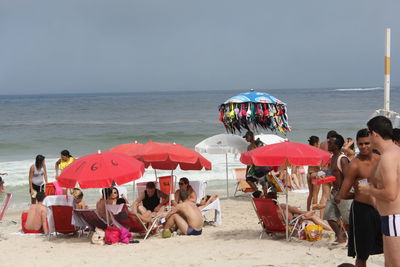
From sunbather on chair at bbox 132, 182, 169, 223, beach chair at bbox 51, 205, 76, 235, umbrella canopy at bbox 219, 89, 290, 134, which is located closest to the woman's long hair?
beach chair at bbox 51, 205, 76, 235

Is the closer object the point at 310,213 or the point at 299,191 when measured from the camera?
the point at 310,213

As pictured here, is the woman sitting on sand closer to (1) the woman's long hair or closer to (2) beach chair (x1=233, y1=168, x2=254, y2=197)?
(1) the woman's long hair

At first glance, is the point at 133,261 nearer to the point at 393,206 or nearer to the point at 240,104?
the point at 393,206

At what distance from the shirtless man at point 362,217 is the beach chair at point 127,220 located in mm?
3851

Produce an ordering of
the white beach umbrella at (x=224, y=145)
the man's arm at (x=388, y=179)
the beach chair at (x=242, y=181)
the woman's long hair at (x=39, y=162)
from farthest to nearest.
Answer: the beach chair at (x=242, y=181) < the white beach umbrella at (x=224, y=145) < the woman's long hair at (x=39, y=162) < the man's arm at (x=388, y=179)

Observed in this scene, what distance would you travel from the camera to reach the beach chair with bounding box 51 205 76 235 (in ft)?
27.1

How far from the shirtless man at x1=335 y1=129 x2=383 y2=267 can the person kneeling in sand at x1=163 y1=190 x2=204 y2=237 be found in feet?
11.9

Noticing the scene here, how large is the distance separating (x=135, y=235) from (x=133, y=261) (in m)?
1.72

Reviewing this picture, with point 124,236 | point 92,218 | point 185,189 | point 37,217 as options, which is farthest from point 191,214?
point 37,217

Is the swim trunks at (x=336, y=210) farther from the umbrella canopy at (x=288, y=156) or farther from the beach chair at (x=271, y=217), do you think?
the beach chair at (x=271, y=217)

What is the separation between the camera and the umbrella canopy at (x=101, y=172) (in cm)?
702

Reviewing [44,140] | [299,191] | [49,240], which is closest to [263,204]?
[49,240]

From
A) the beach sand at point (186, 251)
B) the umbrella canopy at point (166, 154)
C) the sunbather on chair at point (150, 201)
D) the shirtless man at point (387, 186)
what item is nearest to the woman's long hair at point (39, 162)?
the beach sand at point (186, 251)

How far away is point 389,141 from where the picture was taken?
11.8ft
